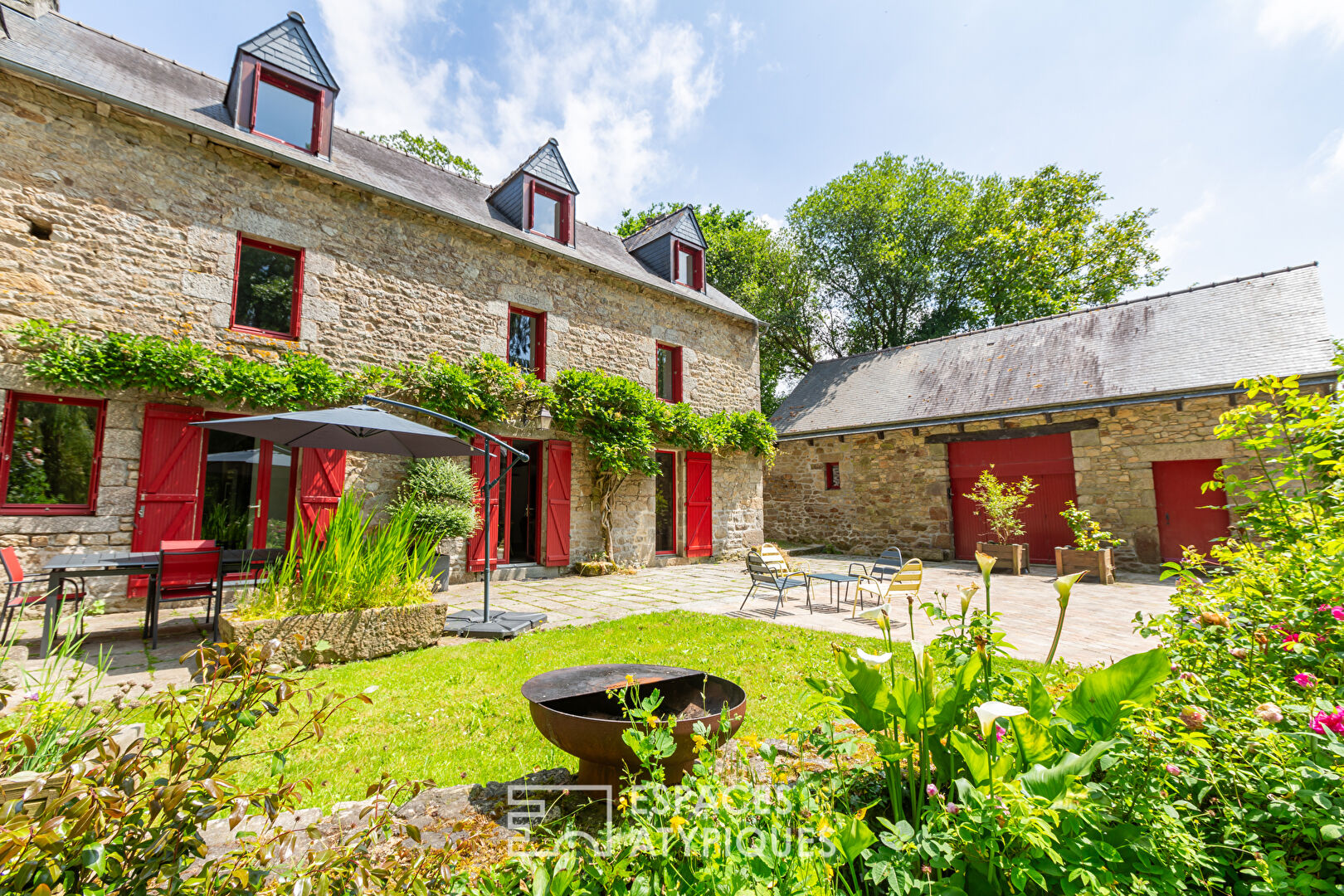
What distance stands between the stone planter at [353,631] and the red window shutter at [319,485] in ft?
10.3

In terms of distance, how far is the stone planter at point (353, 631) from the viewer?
12.8 ft

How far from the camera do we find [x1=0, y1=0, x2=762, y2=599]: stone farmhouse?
18.9 ft

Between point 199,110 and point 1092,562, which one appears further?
point 1092,562

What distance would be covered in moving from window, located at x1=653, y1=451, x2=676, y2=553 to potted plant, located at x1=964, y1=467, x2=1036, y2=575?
18.1ft

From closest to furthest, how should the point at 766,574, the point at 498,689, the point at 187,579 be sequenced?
1. the point at 498,689
2. the point at 187,579
3. the point at 766,574

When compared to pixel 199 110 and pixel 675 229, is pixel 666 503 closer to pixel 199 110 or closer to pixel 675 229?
pixel 675 229

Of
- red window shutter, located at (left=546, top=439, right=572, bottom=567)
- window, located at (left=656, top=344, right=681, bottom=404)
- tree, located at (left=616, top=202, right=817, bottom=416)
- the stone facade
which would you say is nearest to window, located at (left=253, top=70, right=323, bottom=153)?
the stone facade

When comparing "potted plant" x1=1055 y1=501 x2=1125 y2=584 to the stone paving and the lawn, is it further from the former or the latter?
the lawn

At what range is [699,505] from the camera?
11.3 meters

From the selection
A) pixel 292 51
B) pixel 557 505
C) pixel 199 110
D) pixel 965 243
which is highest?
pixel 965 243

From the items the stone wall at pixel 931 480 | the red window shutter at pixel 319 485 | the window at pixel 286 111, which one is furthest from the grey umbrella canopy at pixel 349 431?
the stone wall at pixel 931 480

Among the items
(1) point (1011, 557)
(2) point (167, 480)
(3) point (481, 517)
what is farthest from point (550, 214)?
(1) point (1011, 557)

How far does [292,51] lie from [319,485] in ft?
19.9

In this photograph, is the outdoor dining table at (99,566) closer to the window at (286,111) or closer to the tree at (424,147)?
the window at (286,111)
